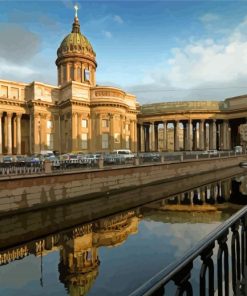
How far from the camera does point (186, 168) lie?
37281 millimetres

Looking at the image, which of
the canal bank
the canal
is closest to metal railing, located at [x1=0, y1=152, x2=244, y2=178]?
the canal bank

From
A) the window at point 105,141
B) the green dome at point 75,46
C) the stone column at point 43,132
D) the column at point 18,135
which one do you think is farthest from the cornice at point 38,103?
the green dome at point 75,46

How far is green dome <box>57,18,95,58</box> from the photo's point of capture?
60.9 meters

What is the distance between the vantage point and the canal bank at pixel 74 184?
57.6 ft

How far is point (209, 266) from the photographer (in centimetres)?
268

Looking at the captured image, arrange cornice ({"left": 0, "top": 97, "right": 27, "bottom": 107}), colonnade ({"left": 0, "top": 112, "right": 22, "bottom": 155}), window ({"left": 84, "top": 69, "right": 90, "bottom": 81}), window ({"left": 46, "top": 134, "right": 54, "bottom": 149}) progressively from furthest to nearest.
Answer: window ({"left": 84, "top": 69, "right": 90, "bottom": 81}) < window ({"left": 46, "top": 134, "right": 54, "bottom": 149}) < colonnade ({"left": 0, "top": 112, "right": 22, "bottom": 155}) < cornice ({"left": 0, "top": 97, "right": 27, "bottom": 107})

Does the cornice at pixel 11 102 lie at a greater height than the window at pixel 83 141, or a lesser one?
greater

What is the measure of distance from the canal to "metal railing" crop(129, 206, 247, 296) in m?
2.19

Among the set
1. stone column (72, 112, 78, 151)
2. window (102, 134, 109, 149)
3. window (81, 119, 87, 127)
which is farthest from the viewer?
window (102, 134, 109, 149)

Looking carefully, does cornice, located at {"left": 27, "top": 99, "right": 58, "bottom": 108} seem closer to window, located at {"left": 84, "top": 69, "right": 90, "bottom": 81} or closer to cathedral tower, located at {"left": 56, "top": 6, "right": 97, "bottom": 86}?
cathedral tower, located at {"left": 56, "top": 6, "right": 97, "bottom": 86}

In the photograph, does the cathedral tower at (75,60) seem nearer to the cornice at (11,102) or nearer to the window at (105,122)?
the cornice at (11,102)

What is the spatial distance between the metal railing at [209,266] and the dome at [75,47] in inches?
2423

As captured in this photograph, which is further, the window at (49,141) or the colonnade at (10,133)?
the window at (49,141)

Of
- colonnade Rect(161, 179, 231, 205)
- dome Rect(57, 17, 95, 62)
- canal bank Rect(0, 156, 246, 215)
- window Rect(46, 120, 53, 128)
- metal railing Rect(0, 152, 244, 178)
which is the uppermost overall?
dome Rect(57, 17, 95, 62)
